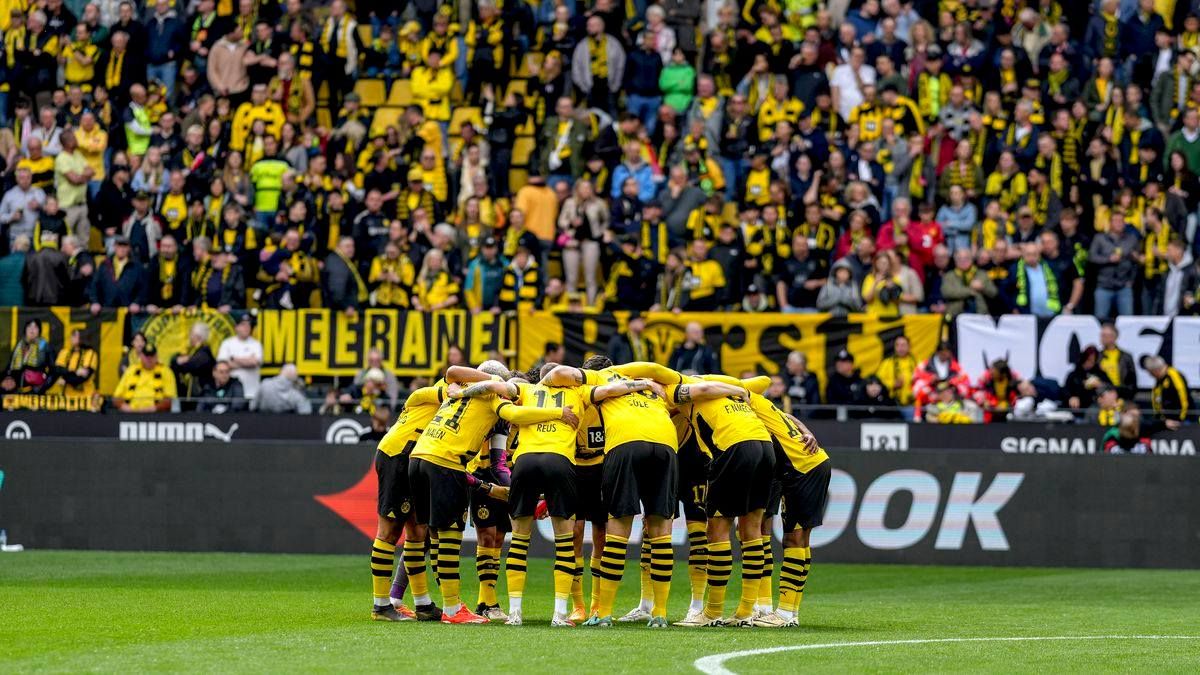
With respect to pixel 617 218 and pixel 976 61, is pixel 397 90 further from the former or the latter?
pixel 976 61

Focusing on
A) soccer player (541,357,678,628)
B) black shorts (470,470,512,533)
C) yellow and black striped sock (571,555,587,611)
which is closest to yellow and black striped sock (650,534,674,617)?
soccer player (541,357,678,628)

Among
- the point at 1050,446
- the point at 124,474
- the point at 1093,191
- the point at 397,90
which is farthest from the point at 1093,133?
the point at 124,474

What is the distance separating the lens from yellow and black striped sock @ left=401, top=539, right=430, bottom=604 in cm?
1626

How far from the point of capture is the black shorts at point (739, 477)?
1575 centimetres

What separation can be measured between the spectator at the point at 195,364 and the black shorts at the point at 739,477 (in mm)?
14151

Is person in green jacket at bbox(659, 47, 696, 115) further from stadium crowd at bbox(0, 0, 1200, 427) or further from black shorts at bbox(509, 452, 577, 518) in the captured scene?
black shorts at bbox(509, 452, 577, 518)

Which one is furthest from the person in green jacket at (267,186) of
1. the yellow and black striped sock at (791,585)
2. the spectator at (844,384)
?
the yellow and black striped sock at (791,585)

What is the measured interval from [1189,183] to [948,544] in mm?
8426

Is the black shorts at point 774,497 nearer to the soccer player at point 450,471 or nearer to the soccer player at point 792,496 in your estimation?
the soccer player at point 792,496

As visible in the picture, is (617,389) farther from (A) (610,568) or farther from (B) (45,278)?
(B) (45,278)

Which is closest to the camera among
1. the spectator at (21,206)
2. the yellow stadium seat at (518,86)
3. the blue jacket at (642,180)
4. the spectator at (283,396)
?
the spectator at (283,396)

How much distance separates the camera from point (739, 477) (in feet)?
51.7

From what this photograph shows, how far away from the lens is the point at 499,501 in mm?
16641

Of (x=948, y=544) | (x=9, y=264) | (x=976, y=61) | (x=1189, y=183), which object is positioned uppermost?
(x=976, y=61)
